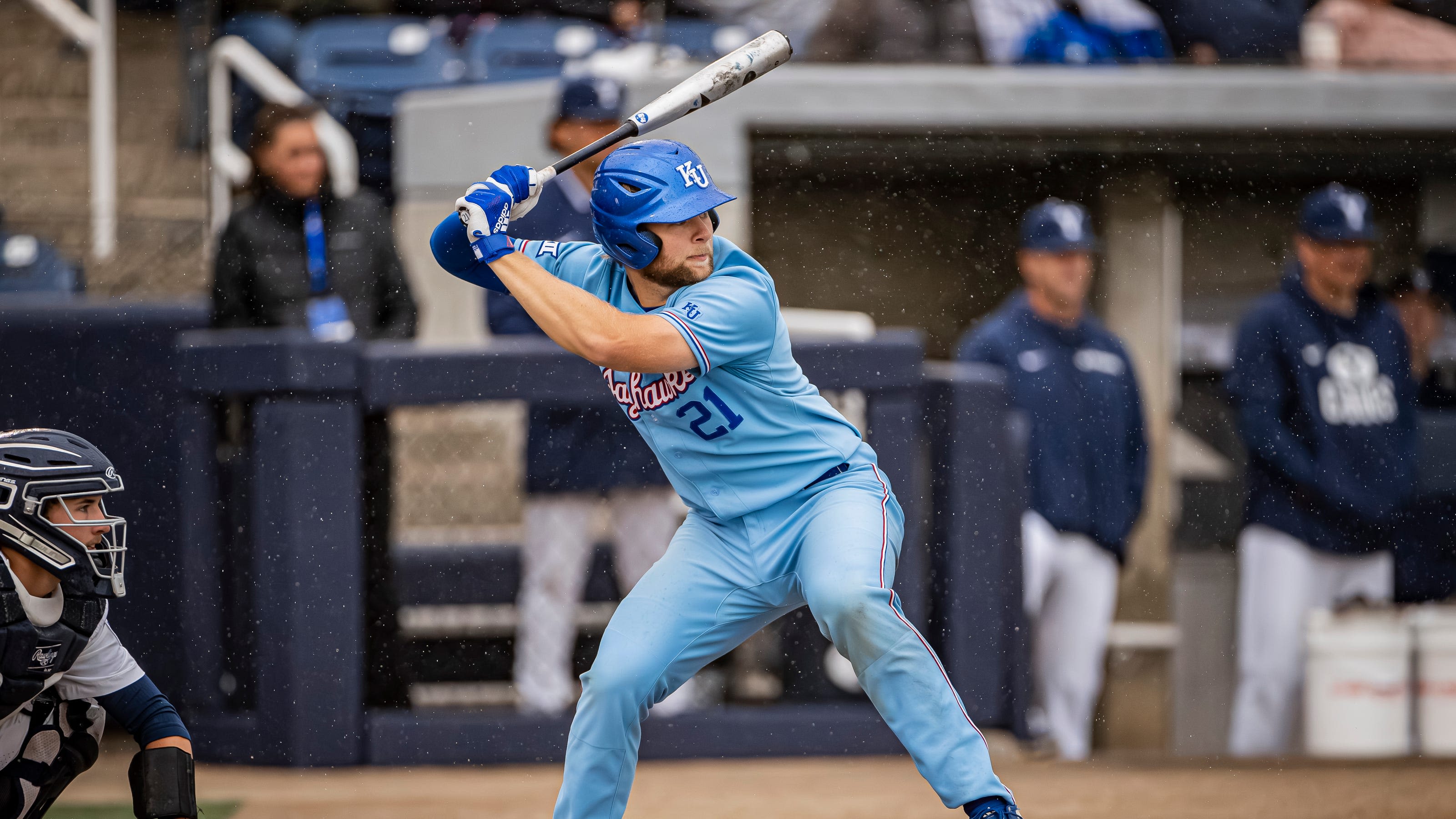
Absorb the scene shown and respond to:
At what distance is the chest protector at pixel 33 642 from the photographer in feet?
8.79

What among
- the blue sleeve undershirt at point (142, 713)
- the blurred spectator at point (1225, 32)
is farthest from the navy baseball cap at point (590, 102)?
the blurred spectator at point (1225, 32)

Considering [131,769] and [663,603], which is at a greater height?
[663,603]

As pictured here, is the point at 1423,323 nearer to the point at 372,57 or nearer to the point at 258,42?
the point at 372,57

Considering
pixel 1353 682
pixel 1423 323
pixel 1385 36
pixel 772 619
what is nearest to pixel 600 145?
pixel 772 619

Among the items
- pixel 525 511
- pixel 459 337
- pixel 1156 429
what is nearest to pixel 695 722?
pixel 525 511

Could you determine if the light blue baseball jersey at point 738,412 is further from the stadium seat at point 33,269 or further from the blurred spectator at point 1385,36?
the blurred spectator at point 1385,36

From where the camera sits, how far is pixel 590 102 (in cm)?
457

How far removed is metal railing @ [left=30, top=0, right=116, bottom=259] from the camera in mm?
6078

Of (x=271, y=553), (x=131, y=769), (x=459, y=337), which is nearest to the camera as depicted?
A: (x=131, y=769)

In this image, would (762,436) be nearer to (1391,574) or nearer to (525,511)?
(525,511)

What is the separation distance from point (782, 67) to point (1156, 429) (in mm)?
2079

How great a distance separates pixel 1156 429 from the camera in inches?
242

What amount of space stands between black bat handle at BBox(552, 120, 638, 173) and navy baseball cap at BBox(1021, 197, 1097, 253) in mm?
2123

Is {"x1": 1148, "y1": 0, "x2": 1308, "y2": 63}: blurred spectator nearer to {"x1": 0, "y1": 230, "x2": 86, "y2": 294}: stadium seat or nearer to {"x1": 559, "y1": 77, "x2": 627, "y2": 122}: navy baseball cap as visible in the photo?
{"x1": 559, "y1": 77, "x2": 627, "y2": 122}: navy baseball cap
